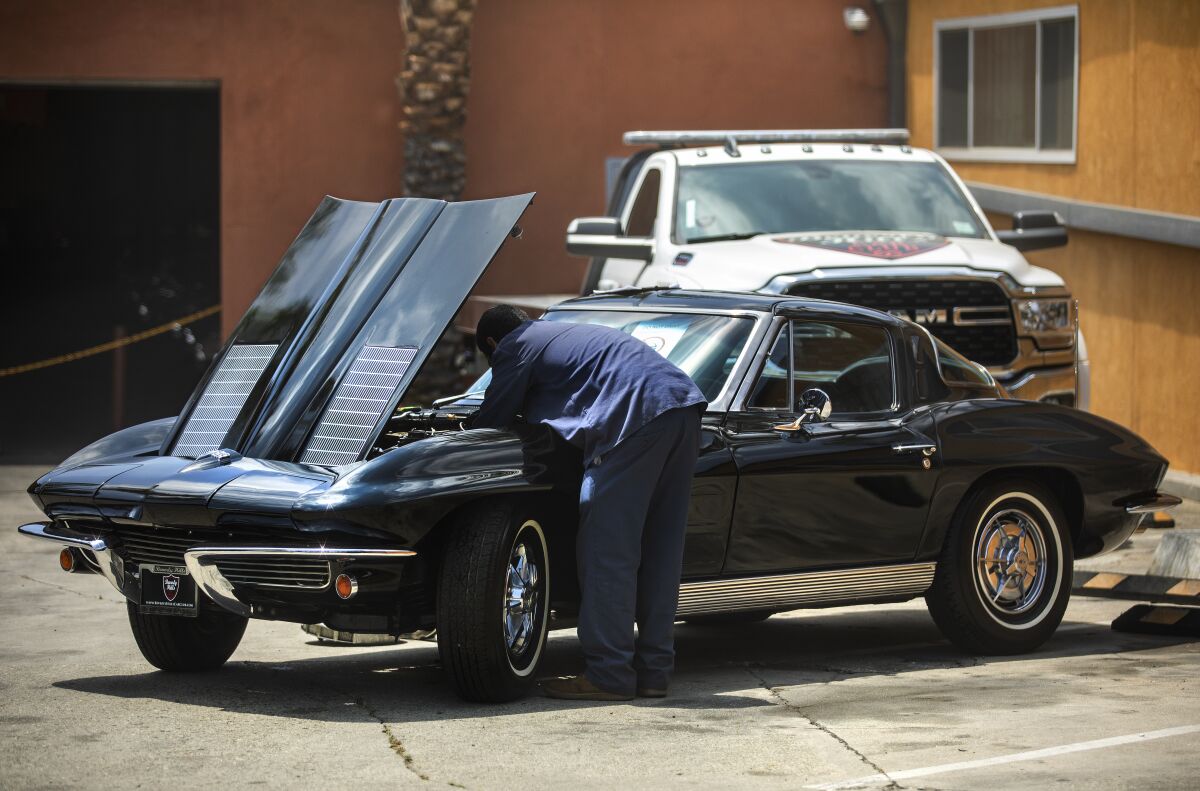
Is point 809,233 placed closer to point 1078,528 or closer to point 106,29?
point 1078,528

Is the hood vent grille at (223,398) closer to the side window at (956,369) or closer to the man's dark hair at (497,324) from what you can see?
the man's dark hair at (497,324)

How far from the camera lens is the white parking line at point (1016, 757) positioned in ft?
19.7

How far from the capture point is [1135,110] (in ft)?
53.3

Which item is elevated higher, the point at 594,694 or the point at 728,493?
the point at 728,493

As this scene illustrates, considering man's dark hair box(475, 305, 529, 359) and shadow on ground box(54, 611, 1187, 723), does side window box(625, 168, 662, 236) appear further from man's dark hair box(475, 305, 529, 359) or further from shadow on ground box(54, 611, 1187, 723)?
man's dark hair box(475, 305, 529, 359)

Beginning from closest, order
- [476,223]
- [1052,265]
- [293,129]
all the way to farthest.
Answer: [476,223], [1052,265], [293,129]

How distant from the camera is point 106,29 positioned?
717 inches

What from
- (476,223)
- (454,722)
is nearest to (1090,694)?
(454,722)

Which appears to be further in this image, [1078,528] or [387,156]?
[387,156]

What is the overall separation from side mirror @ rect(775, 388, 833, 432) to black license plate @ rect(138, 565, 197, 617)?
2.53m

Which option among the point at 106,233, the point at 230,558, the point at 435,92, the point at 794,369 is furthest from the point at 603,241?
the point at 106,233

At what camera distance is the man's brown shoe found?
735 centimetres

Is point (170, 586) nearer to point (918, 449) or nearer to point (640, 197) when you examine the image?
point (918, 449)

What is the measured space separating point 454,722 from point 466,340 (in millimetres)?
9673
